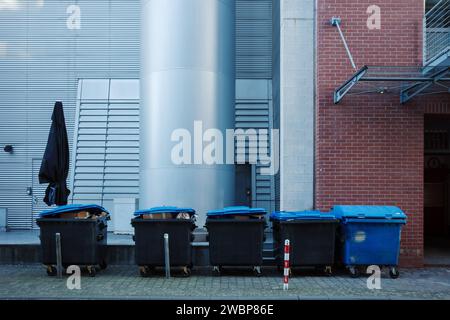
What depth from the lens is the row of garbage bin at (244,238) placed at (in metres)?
9.40

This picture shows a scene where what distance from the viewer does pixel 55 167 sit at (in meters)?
10.8

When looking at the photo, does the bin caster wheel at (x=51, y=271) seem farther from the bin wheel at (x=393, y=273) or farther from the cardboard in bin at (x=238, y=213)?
the bin wheel at (x=393, y=273)

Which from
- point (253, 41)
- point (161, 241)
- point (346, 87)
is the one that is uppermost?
point (253, 41)

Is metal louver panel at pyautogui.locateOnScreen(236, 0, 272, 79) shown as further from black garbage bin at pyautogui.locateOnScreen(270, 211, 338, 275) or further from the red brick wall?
black garbage bin at pyautogui.locateOnScreen(270, 211, 338, 275)

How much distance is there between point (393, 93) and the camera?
10781 millimetres

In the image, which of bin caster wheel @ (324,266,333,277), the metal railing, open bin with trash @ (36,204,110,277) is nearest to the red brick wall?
the metal railing

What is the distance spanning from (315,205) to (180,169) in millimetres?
3148

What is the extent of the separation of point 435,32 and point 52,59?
11.1 metres

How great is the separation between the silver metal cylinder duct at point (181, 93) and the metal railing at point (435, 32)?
4.57 meters

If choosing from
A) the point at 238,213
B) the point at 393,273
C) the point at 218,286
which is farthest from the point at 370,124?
the point at 218,286

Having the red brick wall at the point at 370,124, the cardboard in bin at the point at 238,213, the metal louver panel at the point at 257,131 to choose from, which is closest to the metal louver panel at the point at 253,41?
the metal louver panel at the point at 257,131

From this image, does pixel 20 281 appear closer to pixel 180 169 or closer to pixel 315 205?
pixel 180 169

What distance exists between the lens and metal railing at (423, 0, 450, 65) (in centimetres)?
1079

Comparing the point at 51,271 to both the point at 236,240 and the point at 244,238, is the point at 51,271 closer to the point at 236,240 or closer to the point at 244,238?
the point at 236,240
